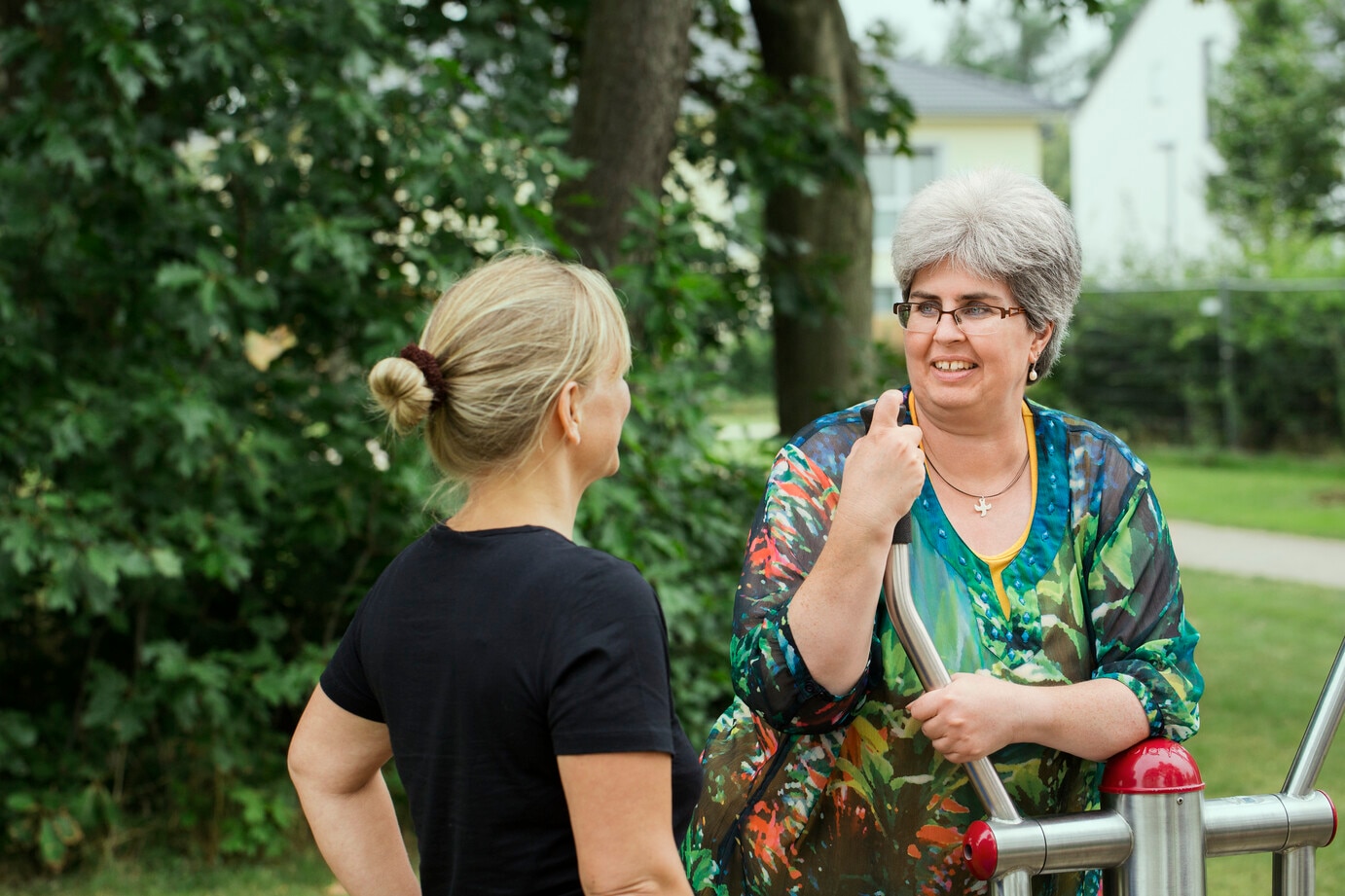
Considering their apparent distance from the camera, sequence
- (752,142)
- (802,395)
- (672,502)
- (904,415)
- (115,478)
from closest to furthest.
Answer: (904,415) < (115,478) < (672,502) < (752,142) < (802,395)

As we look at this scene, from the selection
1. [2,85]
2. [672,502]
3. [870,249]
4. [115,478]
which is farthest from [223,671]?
[870,249]

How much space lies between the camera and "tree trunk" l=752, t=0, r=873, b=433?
18.3 ft

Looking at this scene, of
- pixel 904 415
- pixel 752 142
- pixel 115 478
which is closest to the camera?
pixel 904 415

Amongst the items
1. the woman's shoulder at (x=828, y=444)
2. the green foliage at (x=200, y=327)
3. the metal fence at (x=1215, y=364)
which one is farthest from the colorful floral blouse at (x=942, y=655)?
the metal fence at (x=1215, y=364)

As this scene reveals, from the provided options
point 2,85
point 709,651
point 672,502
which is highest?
point 2,85

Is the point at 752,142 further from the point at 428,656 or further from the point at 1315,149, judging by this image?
the point at 1315,149

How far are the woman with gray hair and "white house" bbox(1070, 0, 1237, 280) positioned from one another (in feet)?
82.6

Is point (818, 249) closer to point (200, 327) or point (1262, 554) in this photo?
point (200, 327)

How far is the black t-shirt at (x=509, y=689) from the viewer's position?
1.45 meters

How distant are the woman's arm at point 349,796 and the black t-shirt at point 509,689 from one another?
0.14 metres

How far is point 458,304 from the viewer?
1.63m

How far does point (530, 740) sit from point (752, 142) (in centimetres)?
427

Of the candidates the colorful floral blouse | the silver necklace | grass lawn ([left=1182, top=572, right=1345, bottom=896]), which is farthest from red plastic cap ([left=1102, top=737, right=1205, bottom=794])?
grass lawn ([left=1182, top=572, right=1345, bottom=896])

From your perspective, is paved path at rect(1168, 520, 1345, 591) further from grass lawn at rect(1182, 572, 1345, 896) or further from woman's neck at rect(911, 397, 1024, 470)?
woman's neck at rect(911, 397, 1024, 470)
